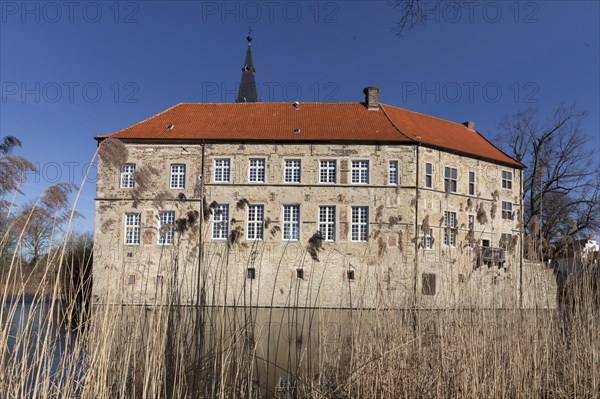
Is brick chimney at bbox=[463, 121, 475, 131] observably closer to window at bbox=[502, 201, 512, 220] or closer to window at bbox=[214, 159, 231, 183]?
window at bbox=[502, 201, 512, 220]

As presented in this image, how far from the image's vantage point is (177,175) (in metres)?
20.1

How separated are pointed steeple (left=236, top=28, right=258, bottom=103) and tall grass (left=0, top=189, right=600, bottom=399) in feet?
86.9

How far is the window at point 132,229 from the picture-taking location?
65.1ft

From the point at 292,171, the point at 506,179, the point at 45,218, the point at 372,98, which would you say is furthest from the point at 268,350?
the point at 506,179

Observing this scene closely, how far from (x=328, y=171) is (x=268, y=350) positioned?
15778 millimetres

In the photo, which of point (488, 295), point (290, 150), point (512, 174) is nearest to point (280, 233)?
point (290, 150)

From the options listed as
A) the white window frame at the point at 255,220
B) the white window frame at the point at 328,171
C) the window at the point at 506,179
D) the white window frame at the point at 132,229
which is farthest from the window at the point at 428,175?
the white window frame at the point at 132,229

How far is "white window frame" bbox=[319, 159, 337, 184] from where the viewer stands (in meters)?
19.9

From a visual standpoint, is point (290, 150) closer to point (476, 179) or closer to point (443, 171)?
point (443, 171)

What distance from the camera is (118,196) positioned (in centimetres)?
1945

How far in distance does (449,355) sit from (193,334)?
8.71ft

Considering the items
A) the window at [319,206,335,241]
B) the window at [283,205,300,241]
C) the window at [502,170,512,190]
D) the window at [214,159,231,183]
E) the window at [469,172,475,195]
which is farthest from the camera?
the window at [502,170,512,190]

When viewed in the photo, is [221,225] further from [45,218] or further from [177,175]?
[45,218]

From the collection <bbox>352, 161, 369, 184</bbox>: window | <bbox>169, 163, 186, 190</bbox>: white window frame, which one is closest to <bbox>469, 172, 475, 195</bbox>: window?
<bbox>352, 161, 369, 184</bbox>: window
